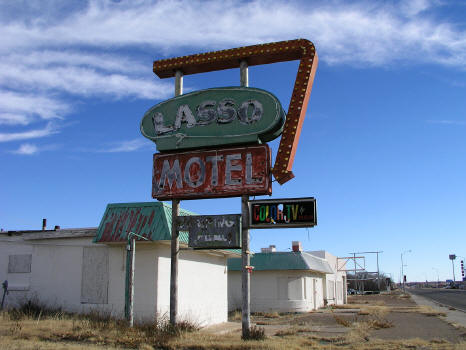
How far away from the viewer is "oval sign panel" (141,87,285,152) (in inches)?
519

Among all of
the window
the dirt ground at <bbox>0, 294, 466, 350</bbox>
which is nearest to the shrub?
the dirt ground at <bbox>0, 294, 466, 350</bbox>

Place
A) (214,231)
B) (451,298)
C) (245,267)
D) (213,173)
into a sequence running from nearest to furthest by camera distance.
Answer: (245,267) < (214,231) < (213,173) < (451,298)

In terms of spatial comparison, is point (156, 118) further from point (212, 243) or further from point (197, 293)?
point (197, 293)

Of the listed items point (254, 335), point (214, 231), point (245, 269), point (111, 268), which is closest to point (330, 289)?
point (111, 268)

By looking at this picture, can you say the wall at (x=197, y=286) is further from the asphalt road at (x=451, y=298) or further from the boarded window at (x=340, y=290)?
the boarded window at (x=340, y=290)

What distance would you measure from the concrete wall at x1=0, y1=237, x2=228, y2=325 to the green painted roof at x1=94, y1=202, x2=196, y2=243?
2.03ft

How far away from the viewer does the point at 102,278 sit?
623 inches

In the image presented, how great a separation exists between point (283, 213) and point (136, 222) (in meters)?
5.58

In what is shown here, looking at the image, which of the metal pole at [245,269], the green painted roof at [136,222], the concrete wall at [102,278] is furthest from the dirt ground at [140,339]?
the green painted roof at [136,222]

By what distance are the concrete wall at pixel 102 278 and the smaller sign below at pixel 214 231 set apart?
2721 millimetres

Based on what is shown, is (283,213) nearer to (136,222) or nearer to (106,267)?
(136,222)

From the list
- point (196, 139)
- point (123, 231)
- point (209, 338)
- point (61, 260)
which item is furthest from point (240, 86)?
point (61, 260)

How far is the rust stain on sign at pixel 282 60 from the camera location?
12.8 m

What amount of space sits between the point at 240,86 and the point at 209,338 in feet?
23.9
